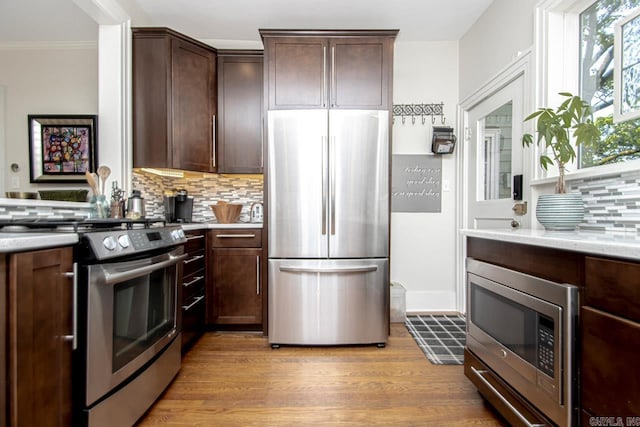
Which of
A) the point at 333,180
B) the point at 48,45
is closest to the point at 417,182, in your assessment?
the point at 333,180

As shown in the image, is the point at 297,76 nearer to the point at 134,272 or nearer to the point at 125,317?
the point at 134,272

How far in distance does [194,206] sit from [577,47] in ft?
10.6

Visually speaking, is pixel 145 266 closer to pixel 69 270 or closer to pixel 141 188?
pixel 69 270

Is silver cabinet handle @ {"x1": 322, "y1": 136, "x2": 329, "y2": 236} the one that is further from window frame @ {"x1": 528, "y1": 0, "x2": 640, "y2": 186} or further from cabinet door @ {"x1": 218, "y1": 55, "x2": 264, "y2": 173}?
window frame @ {"x1": 528, "y1": 0, "x2": 640, "y2": 186}

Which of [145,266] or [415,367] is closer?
[145,266]

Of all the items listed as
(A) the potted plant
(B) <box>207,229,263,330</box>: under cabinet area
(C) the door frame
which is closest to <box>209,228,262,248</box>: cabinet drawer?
(B) <box>207,229,263,330</box>: under cabinet area

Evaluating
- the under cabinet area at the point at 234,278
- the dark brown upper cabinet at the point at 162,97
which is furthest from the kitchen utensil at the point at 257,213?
the dark brown upper cabinet at the point at 162,97

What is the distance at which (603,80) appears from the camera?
1622 mm

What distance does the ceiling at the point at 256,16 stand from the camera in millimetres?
2229

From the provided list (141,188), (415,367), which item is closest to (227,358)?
(415,367)

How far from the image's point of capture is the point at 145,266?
146cm

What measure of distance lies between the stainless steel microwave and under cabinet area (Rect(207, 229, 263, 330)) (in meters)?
1.65

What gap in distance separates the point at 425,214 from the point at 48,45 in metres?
3.36

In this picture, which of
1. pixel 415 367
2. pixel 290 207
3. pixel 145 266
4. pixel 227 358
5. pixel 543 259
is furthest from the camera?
pixel 290 207
